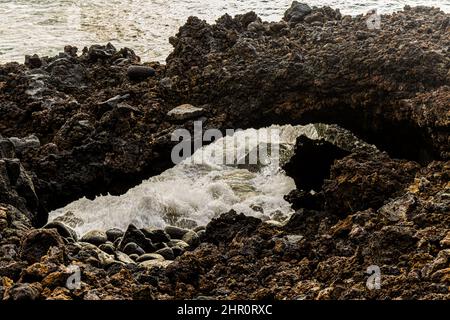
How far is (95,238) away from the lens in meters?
7.30

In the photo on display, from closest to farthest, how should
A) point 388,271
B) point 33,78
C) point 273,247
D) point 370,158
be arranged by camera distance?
1. point 388,271
2. point 273,247
3. point 370,158
4. point 33,78

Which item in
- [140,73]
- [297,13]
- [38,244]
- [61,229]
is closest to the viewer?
[38,244]

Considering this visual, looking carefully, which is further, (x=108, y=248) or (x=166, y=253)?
(x=108, y=248)

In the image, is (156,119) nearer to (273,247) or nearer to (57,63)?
(57,63)

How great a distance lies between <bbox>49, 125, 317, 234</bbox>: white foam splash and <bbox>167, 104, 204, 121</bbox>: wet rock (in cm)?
154

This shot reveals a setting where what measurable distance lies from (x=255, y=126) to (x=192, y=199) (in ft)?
5.72

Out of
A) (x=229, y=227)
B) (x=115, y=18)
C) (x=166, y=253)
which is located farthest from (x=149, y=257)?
(x=115, y=18)

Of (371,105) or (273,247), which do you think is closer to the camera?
(273,247)

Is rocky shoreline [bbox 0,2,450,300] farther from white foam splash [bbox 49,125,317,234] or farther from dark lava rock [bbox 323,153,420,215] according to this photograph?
white foam splash [bbox 49,125,317,234]

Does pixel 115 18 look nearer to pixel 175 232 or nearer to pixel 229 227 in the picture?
pixel 175 232

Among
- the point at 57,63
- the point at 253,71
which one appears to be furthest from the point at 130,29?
the point at 253,71

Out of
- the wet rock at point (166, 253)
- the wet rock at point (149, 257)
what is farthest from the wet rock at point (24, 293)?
the wet rock at point (166, 253)

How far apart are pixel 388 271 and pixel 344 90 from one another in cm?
339

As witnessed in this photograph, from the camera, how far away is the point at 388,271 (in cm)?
439
